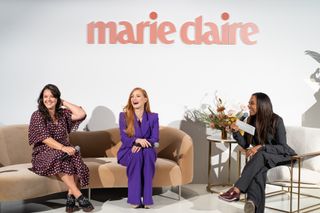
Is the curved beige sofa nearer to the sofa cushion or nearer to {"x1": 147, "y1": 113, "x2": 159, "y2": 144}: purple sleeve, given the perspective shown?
the sofa cushion

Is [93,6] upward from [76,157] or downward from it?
upward

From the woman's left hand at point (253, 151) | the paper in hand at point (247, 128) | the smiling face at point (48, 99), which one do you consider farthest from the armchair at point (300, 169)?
the smiling face at point (48, 99)

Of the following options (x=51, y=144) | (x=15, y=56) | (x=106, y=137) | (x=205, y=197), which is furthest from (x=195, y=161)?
(x=15, y=56)

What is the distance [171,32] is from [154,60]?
46cm

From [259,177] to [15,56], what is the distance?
376cm

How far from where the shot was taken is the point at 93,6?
21.9 feet

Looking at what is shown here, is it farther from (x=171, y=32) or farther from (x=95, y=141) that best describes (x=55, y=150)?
(x=171, y=32)

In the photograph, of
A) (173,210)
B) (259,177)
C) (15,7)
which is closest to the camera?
(259,177)

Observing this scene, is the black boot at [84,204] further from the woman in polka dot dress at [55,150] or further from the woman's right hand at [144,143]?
the woman's right hand at [144,143]

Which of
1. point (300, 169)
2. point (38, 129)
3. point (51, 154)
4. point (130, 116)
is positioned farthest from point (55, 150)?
point (300, 169)

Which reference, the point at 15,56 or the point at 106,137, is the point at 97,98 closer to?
the point at 106,137

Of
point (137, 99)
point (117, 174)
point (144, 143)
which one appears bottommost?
point (117, 174)

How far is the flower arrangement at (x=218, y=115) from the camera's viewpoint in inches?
237

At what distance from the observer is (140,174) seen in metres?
5.36
